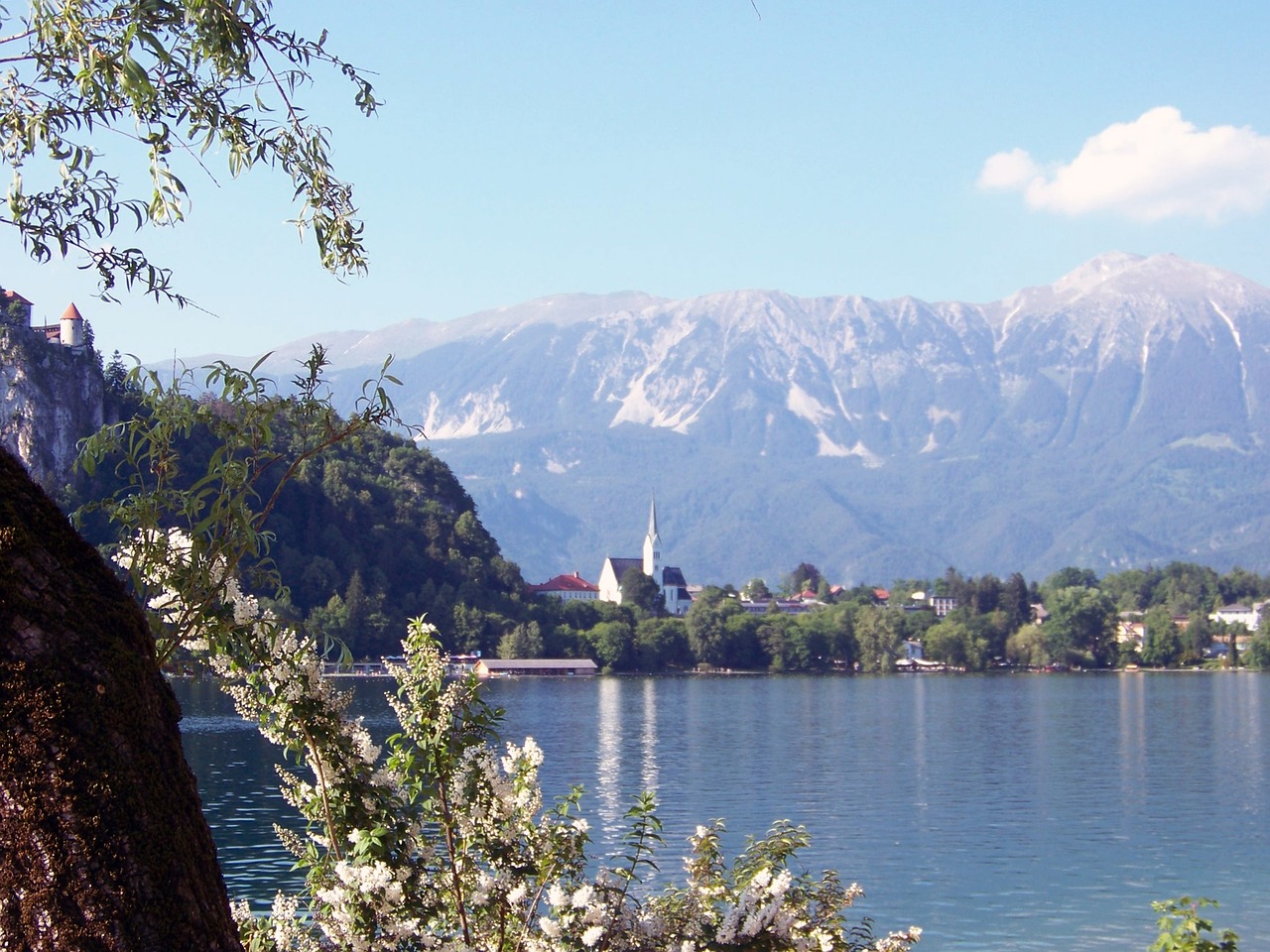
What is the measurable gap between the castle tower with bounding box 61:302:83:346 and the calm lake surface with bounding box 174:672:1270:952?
92.4 feet

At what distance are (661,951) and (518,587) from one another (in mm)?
105938

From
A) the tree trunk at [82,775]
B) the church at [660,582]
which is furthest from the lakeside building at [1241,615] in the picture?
the tree trunk at [82,775]

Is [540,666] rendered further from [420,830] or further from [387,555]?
[420,830]

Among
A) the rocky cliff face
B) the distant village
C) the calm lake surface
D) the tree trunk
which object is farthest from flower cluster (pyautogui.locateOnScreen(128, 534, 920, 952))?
the distant village

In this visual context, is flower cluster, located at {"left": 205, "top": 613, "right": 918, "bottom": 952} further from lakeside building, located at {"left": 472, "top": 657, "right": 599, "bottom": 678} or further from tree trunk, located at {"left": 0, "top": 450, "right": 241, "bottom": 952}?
lakeside building, located at {"left": 472, "top": 657, "right": 599, "bottom": 678}

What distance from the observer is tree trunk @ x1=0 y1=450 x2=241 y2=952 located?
2.72 meters

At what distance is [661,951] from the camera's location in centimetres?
542

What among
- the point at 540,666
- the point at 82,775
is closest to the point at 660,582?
the point at 540,666

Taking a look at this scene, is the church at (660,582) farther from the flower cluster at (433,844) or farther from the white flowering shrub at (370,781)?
the white flowering shrub at (370,781)

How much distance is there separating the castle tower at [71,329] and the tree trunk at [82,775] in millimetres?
94650

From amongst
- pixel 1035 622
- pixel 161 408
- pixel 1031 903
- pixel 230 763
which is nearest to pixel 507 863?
pixel 161 408

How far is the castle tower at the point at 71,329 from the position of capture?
91938 mm

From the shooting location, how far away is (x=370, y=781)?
511 centimetres

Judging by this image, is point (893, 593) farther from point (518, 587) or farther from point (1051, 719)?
point (1051, 719)
